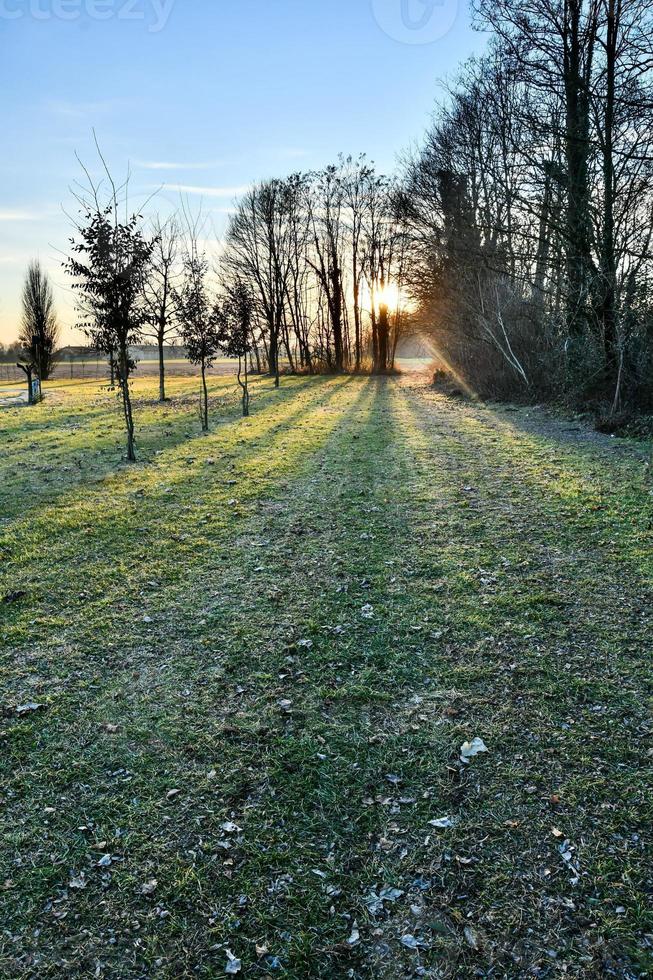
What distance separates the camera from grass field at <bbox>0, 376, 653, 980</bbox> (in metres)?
2.29

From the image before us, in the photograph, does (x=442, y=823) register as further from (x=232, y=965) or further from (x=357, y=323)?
(x=357, y=323)

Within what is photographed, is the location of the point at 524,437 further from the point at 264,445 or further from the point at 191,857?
the point at 191,857

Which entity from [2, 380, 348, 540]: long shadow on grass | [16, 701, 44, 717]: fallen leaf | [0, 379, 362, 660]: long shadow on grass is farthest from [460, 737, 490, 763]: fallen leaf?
[2, 380, 348, 540]: long shadow on grass

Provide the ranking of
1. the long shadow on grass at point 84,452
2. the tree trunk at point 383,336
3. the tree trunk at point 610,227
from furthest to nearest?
the tree trunk at point 383,336 → the tree trunk at point 610,227 → the long shadow on grass at point 84,452

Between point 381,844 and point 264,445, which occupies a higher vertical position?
point 264,445

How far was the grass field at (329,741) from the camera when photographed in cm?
229

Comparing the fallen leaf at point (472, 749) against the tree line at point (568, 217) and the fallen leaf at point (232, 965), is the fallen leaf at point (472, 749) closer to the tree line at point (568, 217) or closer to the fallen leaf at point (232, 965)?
the fallen leaf at point (232, 965)

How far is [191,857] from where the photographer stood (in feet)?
8.63

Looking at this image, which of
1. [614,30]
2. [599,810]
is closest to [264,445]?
[599,810]

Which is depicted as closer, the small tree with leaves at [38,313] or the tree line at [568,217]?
the tree line at [568,217]

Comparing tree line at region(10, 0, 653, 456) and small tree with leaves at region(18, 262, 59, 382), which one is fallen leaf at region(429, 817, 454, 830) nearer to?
tree line at region(10, 0, 653, 456)

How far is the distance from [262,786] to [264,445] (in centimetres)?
1024

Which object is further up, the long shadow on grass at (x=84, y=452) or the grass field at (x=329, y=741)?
the long shadow on grass at (x=84, y=452)

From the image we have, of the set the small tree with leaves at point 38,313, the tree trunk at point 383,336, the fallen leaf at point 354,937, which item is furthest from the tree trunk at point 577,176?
the small tree with leaves at point 38,313
